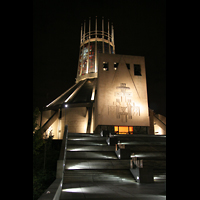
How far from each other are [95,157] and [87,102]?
54.1ft

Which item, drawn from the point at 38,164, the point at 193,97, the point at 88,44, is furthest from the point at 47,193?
the point at 88,44

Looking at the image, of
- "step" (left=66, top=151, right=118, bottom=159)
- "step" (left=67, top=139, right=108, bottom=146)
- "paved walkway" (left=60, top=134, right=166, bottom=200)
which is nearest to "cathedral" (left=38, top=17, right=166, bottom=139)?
"step" (left=67, top=139, right=108, bottom=146)

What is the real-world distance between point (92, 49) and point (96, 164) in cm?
3132

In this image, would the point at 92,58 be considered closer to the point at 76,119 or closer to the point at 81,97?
the point at 81,97

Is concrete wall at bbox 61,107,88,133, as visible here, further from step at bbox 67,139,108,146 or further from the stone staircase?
the stone staircase

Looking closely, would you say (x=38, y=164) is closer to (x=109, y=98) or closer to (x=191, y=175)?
(x=109, y=98)

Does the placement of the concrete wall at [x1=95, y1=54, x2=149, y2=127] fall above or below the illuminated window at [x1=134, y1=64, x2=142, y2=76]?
below

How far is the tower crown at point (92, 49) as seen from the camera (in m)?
37.4

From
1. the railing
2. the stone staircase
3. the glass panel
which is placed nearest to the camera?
the railing

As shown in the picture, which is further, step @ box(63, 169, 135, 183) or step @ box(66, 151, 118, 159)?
step @ box(66, 151, 118, 159)

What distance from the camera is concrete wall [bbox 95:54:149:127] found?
2020 centimetres

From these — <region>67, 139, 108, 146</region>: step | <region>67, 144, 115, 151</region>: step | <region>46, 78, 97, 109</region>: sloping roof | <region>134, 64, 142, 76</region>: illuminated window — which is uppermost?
<region>134, 64, 142, 76</region>: illuminated window

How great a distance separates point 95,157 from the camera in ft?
34.2

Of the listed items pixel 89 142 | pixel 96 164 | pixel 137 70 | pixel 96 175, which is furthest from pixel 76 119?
pixel 96 175
